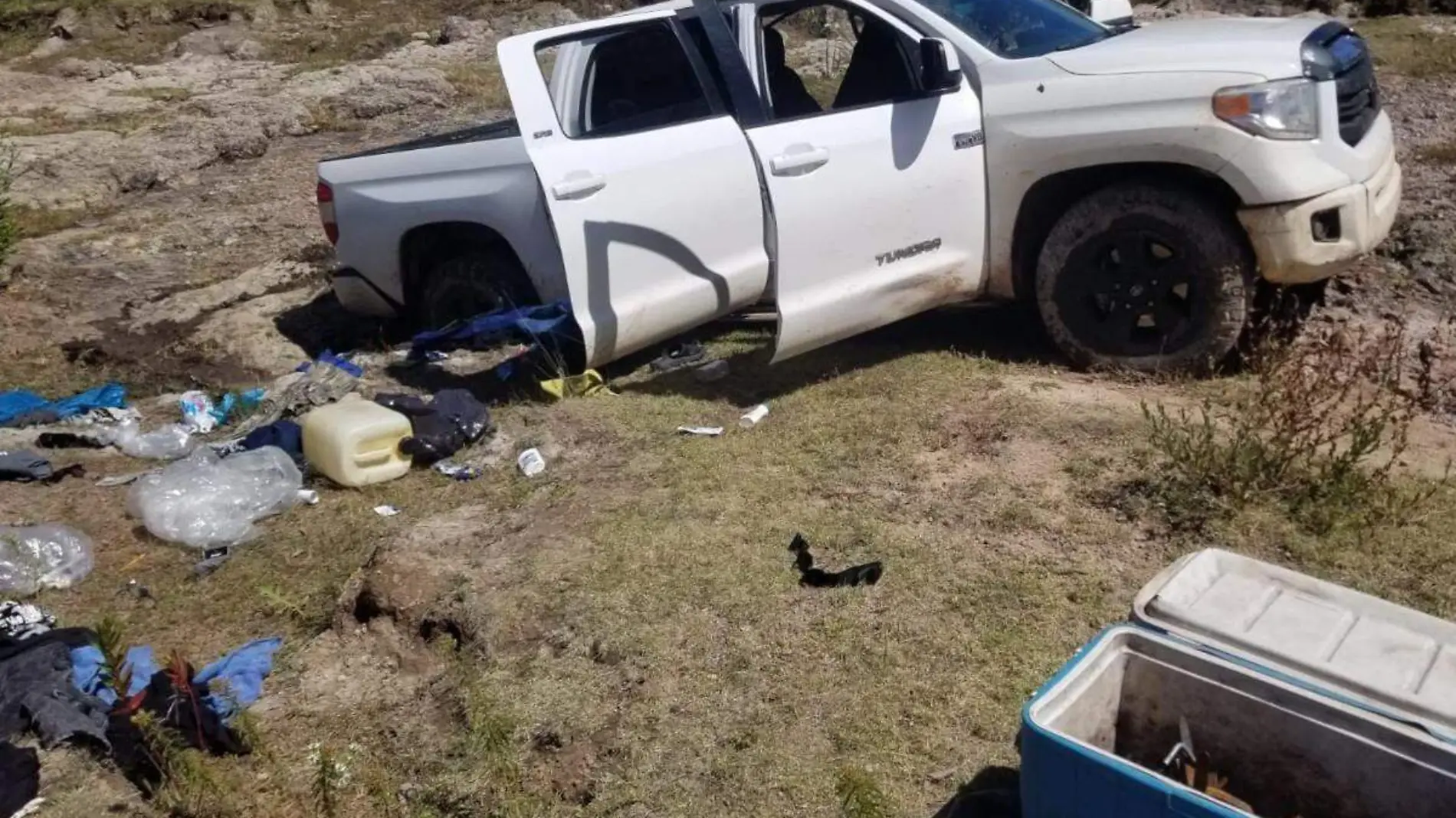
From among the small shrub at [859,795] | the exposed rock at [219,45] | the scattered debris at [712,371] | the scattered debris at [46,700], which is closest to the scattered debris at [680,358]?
the scattered debris at [712,371]

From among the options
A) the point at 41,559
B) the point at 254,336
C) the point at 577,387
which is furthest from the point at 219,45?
the point at 41,559

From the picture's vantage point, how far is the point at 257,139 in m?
13.8

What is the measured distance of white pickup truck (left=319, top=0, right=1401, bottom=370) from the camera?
558cm

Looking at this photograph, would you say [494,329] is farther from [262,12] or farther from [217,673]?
[262,12]

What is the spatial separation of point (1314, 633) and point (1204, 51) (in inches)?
133

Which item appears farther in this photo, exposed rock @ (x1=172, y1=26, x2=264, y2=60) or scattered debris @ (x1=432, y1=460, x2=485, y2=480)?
exposed rock @ (x1=172, y1=26, x2=264, y2=60)

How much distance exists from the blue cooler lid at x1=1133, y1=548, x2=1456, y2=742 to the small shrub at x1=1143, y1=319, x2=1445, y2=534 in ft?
4.43

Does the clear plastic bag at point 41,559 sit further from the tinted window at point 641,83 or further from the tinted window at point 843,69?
the tinted window at point 843,69

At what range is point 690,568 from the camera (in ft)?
15.6

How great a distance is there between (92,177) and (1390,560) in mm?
11730

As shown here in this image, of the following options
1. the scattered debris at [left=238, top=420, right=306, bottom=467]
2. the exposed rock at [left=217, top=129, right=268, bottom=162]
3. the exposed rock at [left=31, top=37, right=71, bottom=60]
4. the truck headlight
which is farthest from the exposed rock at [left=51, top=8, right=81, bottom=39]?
the truck headlight

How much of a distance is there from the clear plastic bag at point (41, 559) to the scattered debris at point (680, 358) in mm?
2806

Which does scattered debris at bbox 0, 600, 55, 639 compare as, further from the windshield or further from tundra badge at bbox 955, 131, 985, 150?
the windshield

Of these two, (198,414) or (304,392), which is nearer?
(304,392)
